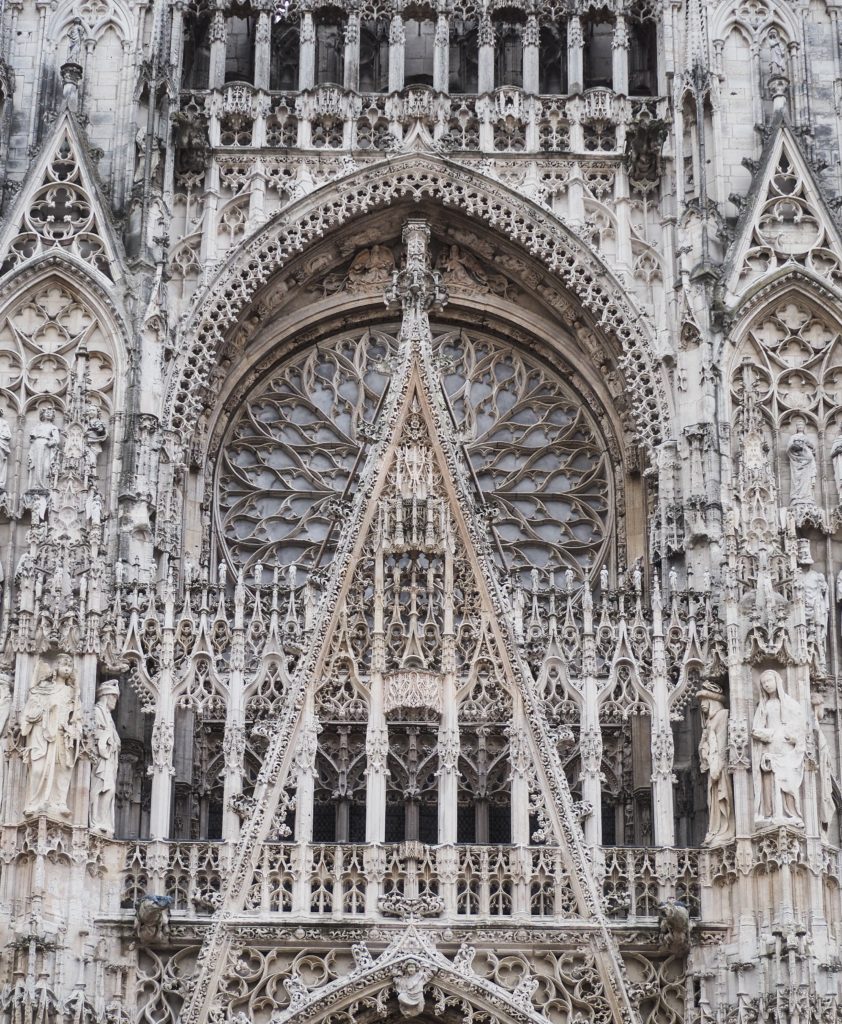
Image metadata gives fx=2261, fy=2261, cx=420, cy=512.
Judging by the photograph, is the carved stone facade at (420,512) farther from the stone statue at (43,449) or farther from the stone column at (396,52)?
the stone column at (396,52)

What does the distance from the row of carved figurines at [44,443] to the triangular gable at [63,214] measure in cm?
142

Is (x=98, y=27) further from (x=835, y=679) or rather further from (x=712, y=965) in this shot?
(x=712, y=965)

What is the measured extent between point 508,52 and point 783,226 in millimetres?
3414

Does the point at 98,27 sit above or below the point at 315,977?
above

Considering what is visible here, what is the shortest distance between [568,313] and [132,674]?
18.3 feet

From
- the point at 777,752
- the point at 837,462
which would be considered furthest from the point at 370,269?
the point at 777,752

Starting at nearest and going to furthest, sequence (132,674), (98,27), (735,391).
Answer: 1. (132,674)
2. (735,391)
3. (98,27)

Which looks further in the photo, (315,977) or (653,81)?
(653,81)

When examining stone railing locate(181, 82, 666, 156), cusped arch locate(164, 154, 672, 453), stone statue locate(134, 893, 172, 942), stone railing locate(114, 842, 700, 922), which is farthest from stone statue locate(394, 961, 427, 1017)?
stone railing locate(181, 82, 666, 156)

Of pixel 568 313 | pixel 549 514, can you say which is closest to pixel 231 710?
pixel 549 514

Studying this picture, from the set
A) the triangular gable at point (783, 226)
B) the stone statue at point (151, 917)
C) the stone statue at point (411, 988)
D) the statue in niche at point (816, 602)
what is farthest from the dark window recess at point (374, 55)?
the stone statue at point (411, 988)

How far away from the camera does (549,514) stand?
67.4ft

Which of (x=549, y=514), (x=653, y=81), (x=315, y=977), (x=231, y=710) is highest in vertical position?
(x=653, y=81)

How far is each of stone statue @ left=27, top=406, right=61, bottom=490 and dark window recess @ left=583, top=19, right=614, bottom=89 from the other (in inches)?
248
